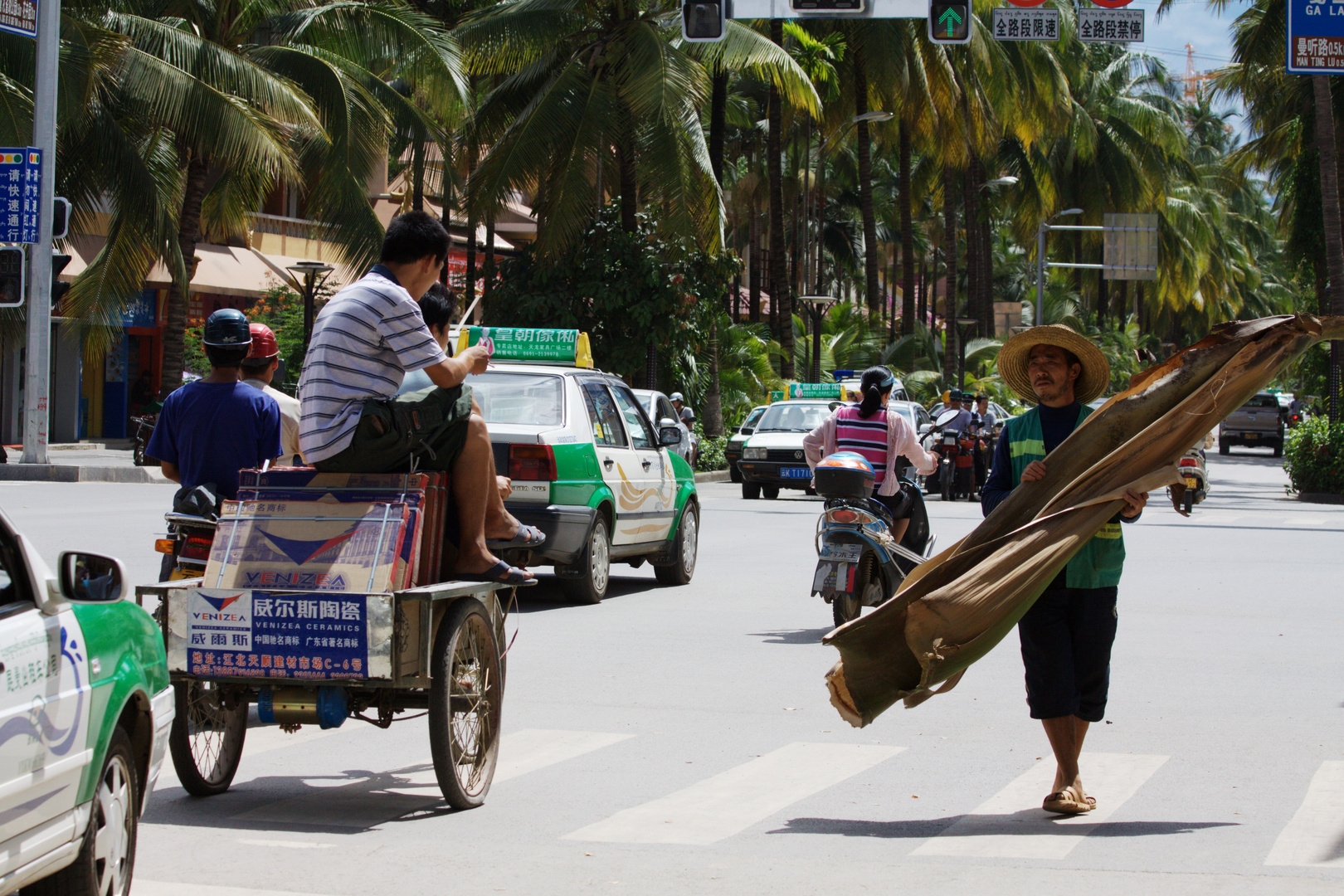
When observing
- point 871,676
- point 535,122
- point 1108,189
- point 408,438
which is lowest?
point 871,676

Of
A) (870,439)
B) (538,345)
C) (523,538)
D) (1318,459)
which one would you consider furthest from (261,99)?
(523,538)

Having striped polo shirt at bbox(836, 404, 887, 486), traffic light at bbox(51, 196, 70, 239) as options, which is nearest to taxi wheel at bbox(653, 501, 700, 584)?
striped polo shirt at bbox(836, 404, 887, 486)

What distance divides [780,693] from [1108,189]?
5463cm

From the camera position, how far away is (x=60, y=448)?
110ft

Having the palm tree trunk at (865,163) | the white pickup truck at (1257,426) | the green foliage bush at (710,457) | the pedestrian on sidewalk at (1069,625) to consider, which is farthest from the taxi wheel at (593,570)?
the white pickup truck at (1257,426)

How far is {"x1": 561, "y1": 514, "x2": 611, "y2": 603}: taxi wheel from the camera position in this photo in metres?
11.9

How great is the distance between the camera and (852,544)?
9.93 metres

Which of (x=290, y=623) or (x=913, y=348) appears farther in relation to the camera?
(x=913, y=348)

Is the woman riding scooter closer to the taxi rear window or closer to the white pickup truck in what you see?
the taxi rear window

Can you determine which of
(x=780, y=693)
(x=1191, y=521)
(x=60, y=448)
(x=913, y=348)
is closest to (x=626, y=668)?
(x=780, y=693)

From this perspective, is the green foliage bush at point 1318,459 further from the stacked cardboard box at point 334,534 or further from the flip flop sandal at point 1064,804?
the stacked cardboard box at point 334,534

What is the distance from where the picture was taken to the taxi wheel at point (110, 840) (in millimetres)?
4004

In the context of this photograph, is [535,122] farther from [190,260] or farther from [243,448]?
[243,448]

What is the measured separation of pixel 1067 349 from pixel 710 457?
2733cm
